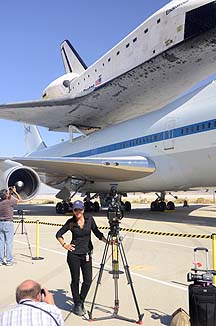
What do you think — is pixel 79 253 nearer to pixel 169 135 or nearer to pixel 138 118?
pixel 169 135

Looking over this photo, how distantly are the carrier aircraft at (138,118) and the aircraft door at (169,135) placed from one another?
37mm

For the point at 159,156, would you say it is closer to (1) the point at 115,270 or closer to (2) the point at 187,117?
(2) the point at 187,117

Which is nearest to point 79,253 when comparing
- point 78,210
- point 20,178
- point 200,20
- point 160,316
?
point 78,210

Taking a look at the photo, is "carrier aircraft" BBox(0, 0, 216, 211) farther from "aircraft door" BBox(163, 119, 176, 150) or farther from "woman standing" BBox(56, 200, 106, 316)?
"woman standing" BBox(56, 200, 106, 316)

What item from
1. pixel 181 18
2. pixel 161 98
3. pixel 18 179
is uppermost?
pixel 181 18

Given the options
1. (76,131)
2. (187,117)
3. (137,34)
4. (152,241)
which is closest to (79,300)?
(152,241)

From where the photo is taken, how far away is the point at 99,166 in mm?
15773

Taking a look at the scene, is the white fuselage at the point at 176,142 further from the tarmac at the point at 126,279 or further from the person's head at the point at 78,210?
the person's head at the point at 78,210

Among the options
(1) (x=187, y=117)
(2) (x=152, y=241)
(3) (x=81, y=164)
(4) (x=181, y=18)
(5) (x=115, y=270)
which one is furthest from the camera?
(4) (x=181, y=18)

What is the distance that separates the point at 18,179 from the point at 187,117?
7.17 m

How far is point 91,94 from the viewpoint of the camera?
961 inches

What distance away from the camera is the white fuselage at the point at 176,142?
12625 mm

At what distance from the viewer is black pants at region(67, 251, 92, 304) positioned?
4539mm

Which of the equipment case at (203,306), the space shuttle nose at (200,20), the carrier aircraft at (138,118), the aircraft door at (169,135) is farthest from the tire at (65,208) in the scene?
the equipment case at (203,306)
